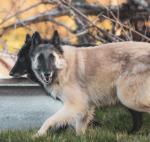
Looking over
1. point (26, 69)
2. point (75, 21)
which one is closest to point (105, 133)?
point (26, 69)

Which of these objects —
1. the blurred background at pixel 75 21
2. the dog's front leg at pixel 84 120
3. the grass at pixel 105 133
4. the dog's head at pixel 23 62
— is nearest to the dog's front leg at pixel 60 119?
the grass at pixel 105 133

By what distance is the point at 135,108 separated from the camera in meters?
9.42

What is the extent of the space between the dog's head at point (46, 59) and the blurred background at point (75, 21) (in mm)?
2204

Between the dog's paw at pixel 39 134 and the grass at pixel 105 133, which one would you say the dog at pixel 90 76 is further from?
the grass at pixel 105 133

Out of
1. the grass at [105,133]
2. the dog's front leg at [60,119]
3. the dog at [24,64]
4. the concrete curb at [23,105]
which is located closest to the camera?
the grass at [105,133]

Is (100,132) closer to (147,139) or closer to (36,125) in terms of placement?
(147,139)

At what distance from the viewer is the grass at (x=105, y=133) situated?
8.62 meters

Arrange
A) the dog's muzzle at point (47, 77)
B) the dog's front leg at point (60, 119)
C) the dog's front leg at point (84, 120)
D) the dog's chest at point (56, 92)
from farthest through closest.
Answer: the dog's front leg at point (84, 120)
the dog's chest at point (56, 92)
the dog's muzzle at point (47, 77)
the dog's front leg at point (60, 119)

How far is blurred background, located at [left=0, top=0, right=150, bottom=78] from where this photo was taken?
1236 cm

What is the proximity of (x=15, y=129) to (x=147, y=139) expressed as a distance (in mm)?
2385

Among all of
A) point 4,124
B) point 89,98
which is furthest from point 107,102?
point 4,124

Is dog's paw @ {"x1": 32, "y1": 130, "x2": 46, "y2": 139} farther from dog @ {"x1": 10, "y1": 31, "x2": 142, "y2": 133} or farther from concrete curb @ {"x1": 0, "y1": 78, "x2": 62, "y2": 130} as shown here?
concrete curb @ {"x1": 0, "y1": 78, "x2": 62, "y2": 130}

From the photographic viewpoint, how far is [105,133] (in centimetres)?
906

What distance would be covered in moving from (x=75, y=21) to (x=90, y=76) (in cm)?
377
